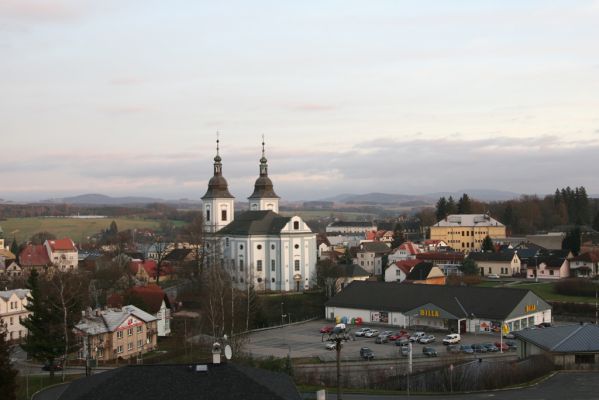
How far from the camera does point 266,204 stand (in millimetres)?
71812

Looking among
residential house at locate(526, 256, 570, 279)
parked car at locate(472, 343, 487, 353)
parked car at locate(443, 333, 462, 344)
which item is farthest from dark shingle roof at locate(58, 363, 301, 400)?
residential house at locate(526, 256, 570, 279)

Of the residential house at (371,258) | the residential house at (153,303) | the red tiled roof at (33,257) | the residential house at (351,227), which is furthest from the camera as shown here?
the residential house at (351,227)

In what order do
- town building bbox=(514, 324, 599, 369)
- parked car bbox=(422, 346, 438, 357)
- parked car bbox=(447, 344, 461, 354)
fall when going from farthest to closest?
parked car bbox=(447, 344, 461, 354)
parked car bbox=(422, 346, 438, 357)
town building bbox=(514, 324, 599, 369)

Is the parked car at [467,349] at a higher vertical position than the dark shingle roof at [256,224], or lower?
lower

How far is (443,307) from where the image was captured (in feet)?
146

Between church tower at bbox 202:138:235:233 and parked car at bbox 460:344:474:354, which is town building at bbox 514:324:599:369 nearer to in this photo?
parked car at bbox 460:344:474:354

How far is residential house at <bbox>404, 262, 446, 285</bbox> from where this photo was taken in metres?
60.3

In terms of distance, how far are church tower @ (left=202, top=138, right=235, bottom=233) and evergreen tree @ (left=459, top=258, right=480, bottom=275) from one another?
22779 millimetres

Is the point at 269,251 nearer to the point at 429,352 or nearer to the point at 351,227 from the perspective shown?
the point at 429,352

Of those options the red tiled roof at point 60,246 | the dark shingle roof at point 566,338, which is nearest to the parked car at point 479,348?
the dark shingle roof at point 566,338

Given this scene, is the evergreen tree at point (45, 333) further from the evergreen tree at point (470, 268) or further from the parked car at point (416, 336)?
the evergreen tree at point (470, 268)

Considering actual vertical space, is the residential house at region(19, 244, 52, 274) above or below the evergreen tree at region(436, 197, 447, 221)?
below

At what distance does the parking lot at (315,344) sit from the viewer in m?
36.7

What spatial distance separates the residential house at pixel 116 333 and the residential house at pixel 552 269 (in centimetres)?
4225
